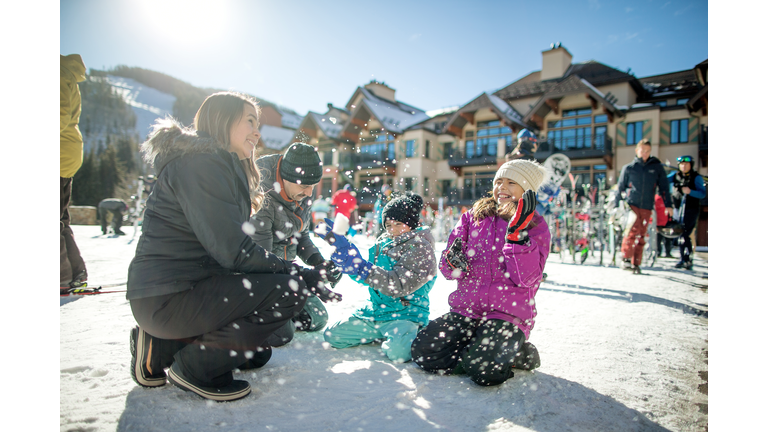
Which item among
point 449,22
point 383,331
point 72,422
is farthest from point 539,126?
point 72,422

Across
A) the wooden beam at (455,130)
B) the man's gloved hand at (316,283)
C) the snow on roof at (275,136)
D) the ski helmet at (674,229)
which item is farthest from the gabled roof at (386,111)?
the snow on roof at (275,136)

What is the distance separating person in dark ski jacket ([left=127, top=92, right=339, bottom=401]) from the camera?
134cm

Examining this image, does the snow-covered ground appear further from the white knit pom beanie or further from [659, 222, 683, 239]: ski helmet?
[659, 222, 683, 239]: ski helmet

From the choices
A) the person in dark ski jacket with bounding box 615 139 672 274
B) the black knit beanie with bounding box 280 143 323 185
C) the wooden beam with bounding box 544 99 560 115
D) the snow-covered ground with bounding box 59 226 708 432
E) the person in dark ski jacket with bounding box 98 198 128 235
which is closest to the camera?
the snow-covered ground with bounding box 59 226 708 432

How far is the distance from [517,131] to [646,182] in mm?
13989

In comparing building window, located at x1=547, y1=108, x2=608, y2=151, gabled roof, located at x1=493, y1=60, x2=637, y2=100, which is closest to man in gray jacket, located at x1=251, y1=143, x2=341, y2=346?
gabled roof, located at x1=493, y1=60, x2=637, y2=100

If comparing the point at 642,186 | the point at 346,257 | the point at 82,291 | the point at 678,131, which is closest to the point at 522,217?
the point at 346,257

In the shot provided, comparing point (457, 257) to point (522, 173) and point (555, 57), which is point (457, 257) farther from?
point (555, 57)

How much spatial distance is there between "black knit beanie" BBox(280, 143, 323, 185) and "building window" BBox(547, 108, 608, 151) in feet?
56.6

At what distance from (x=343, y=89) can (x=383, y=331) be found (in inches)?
73.0

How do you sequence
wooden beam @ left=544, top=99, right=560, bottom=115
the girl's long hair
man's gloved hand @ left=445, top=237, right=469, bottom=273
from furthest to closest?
1. wooden beam @ left=544, top=99, right=560, bottom=115
2. man's gloved hand @ left=445, top=237, right=469, bottom=273
3. the girl's long hair

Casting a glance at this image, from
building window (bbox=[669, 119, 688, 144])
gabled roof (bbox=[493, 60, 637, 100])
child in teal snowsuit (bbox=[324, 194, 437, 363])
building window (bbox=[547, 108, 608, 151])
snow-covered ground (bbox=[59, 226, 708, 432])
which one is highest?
gabled roof (bbox=[493, 60, 637, 100])

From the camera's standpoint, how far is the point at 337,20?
272cm
